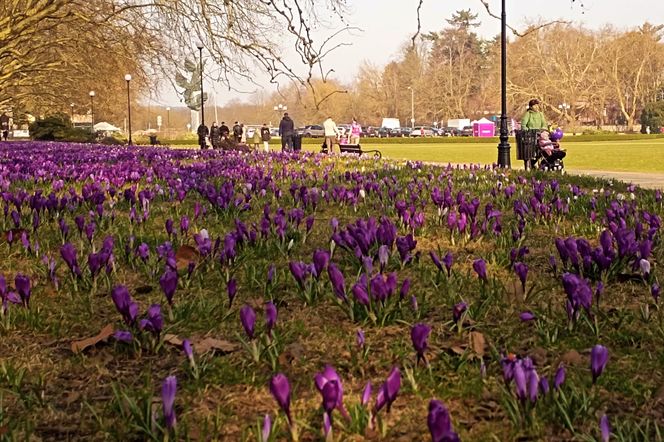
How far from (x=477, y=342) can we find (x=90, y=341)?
138 centimetres

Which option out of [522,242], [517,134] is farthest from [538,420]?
[517,134]

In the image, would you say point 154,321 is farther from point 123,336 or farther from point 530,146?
point 530,146

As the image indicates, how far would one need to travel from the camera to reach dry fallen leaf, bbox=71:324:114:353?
7.61 feet

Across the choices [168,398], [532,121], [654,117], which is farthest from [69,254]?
[654,117]

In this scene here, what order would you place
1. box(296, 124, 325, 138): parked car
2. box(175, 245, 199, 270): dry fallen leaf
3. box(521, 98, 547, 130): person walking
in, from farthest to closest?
1. box(296, 124, 325, 138): parked car
2. box(521, 98, 547, 130): person walking
3. box(175, 245, 199, 270): dry fallen leaf

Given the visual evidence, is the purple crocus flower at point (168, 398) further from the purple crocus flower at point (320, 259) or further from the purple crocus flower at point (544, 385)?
the purple crocus flower at point (320, 259)

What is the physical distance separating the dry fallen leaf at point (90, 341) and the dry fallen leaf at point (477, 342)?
130cm

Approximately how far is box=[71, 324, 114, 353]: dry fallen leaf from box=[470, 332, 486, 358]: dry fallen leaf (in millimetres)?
1297

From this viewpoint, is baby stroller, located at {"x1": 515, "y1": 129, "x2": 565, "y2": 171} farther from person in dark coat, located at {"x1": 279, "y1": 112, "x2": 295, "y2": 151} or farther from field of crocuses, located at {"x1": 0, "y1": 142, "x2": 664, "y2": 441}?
person in dark coat, located at {"x1": 279, "y1": 112, "x2": 295, "y2": 151}

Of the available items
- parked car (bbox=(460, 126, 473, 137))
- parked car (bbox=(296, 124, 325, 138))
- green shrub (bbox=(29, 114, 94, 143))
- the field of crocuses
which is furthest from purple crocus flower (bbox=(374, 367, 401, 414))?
parked car (bbox=(460, 126, 473, 137))

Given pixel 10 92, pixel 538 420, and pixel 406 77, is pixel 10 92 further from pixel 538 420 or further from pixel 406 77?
pixel 406 77

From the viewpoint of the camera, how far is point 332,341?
243 cm

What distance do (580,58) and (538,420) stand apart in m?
85.1

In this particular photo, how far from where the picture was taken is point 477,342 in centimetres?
222
